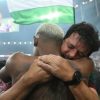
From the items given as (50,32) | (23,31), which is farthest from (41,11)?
(50,32)

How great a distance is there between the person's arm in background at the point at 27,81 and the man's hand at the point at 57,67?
0.03m

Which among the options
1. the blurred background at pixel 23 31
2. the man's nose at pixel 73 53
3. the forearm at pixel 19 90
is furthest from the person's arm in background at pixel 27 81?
the blurred background at pixel 23 31

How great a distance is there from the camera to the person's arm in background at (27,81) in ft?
4.13

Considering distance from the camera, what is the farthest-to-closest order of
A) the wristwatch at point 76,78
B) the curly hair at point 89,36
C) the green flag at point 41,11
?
1. the green flag at point 41,11
2. the curly hair at point 89,36
3. the wristwatch at point 76,78

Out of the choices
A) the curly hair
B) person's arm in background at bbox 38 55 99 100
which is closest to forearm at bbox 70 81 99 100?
person's arm in background at bbox 38 55 99 100

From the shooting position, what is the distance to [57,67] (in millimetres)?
1234

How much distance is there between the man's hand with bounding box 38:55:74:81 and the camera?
1.22 metres

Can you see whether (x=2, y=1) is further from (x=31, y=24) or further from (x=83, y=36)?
(x=83, y=36)

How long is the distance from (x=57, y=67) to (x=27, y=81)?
0.49ft

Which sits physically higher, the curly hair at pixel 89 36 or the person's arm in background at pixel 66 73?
the curly hair at pixel 89 36

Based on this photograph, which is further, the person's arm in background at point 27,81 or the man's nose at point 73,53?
the man's nose at point 73,53

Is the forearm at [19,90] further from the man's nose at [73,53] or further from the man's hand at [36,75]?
the man's nose at [73,53]

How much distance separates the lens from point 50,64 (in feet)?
4.09

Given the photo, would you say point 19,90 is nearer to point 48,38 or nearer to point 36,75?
point 36,75
